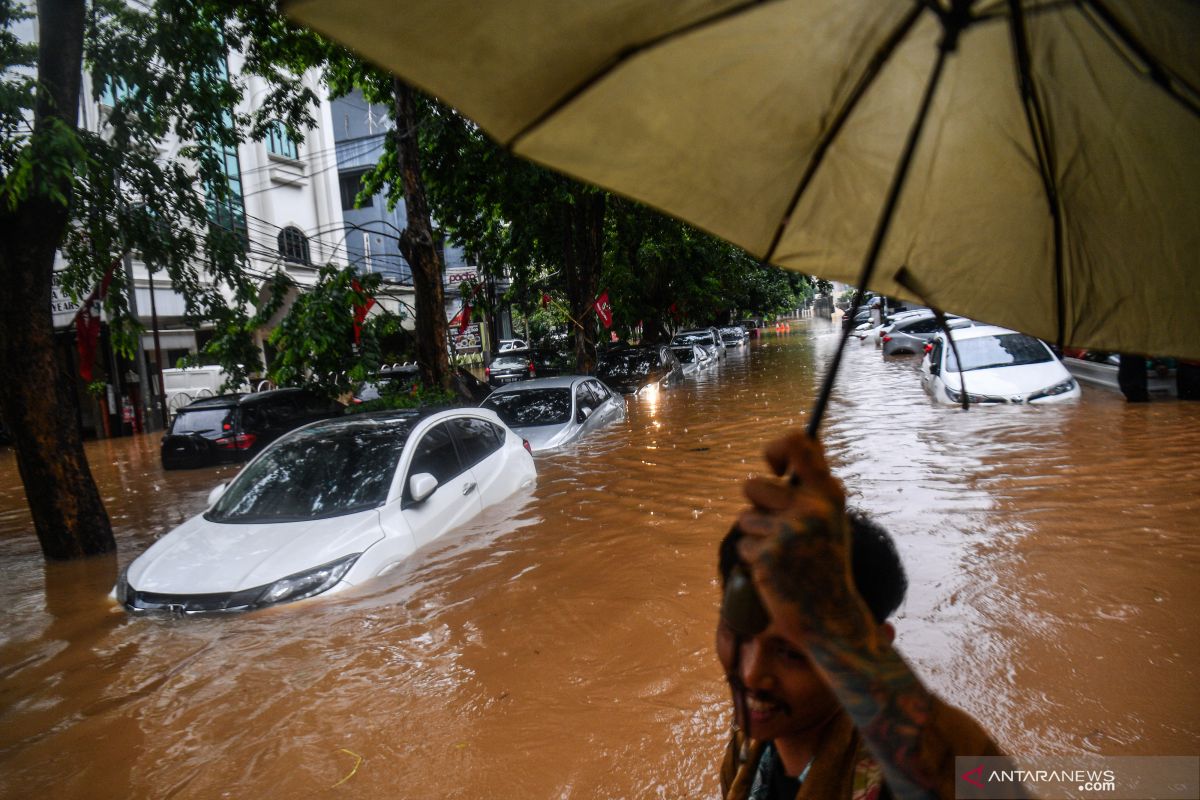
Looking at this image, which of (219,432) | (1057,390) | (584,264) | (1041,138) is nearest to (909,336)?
(584,264)

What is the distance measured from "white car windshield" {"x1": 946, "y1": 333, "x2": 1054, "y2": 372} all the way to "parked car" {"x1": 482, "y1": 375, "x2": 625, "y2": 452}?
5.53 metres

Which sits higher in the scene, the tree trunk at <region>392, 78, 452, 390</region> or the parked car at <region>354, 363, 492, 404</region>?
the tree trunk at <region>392, 78, 452, 390</region>

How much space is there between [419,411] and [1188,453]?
26.2 feet

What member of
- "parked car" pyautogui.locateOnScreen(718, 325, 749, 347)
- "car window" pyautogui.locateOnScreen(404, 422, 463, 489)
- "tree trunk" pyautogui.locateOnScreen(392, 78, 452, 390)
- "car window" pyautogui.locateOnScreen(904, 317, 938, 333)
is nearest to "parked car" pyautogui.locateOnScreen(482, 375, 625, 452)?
"tree trunk" pyautogui.locateOnScreen(392, 78, 452, 390)

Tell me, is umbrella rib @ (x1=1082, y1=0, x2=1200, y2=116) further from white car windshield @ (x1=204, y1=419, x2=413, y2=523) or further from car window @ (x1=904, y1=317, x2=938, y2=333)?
car window @ (x1=904, y1=317, x2=938, y2=333)

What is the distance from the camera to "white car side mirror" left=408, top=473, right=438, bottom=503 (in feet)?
20.5

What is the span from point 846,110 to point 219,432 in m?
15.3

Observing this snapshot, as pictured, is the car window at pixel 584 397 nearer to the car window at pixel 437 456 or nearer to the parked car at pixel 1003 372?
the car window at pixel 437 456

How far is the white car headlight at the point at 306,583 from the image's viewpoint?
5301 millimetres

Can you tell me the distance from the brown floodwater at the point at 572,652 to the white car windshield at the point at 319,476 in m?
0.76

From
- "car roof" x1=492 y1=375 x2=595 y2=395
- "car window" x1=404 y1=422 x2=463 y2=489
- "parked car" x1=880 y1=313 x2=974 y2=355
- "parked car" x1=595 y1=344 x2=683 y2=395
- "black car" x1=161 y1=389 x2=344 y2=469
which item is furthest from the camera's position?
"parked car" x1=880 y1=313 x2=974 y2=355

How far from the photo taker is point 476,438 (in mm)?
8008

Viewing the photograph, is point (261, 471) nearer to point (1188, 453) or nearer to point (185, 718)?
point (185, 718)

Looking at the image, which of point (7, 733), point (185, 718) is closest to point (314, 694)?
point (185, 718)
